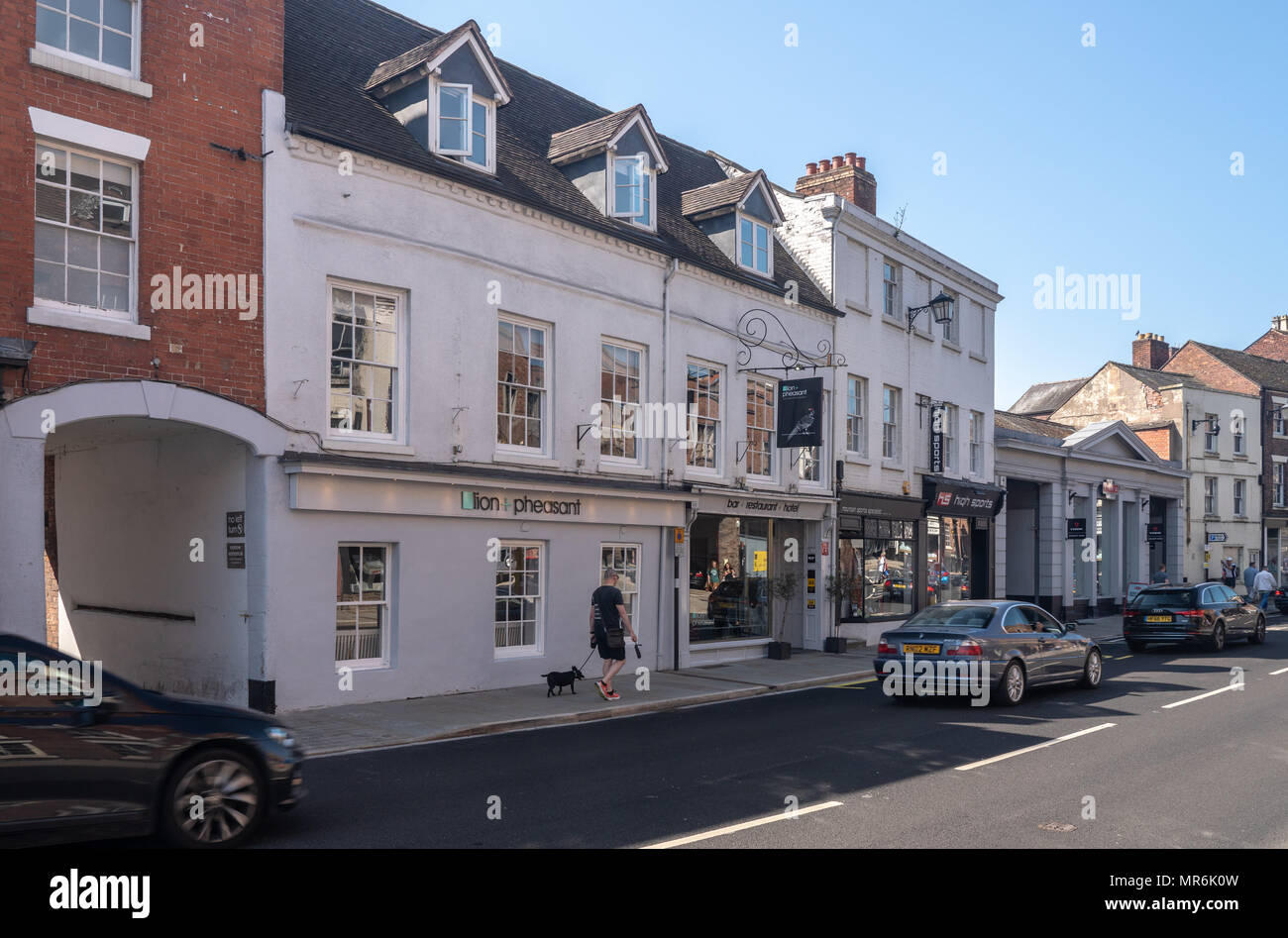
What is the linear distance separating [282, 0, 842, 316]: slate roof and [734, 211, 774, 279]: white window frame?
0.24 m

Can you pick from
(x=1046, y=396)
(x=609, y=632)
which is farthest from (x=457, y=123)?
(x=1046, y=396)

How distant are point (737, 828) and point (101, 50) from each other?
1104cm

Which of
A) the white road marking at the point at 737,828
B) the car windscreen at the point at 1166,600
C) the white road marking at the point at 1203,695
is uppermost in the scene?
the car windscreen at the point at 1166,600

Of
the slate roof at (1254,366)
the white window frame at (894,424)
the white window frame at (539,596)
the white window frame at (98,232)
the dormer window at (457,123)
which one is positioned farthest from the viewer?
the slate roof at (1254,366)

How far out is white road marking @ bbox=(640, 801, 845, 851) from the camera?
7.05 metres

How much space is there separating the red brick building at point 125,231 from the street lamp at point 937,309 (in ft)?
57.7

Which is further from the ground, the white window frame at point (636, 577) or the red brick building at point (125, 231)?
the red brick building at point (125, 231)

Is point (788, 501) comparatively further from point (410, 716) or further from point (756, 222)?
point (410, 716)

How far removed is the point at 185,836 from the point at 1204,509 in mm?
48034

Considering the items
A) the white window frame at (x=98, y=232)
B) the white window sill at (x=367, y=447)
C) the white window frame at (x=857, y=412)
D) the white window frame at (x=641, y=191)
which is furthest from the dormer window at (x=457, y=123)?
the white window frame at (x=857, y=412)

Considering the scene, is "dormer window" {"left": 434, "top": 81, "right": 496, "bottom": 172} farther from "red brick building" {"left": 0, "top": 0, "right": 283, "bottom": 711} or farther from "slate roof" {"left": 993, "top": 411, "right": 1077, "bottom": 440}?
"slate roof" {"left": 993, "top": 411, "right": 1077, "bottom": 440}

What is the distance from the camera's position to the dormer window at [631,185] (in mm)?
18641

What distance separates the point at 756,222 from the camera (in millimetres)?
21984

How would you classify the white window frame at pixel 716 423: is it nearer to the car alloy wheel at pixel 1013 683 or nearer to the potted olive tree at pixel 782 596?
the potted olive tree at pixel 782 596
